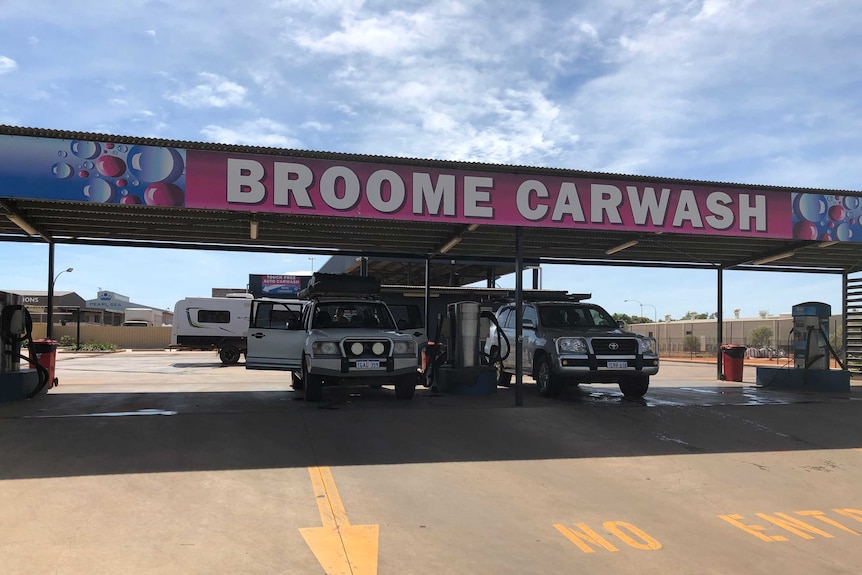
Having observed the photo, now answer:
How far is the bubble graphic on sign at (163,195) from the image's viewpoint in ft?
30.6

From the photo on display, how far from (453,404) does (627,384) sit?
12.3 ft

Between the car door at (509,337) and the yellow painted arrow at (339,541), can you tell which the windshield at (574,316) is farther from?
the yellow painted arrow at (339,541)

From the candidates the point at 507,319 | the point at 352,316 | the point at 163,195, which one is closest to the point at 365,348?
the point at 352,316

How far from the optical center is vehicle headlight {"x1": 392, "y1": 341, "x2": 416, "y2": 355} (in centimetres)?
1081

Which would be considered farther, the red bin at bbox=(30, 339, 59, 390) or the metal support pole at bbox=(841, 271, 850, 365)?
the metal support pole at bbox=(841, 271, 850, 365)

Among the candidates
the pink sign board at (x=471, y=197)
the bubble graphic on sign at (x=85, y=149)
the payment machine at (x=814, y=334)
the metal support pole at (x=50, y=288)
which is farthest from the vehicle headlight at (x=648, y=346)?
the metal support pole at (x=50, y=288)

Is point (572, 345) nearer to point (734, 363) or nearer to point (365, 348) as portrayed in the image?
point (365, 348)

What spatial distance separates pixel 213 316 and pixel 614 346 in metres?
20.4

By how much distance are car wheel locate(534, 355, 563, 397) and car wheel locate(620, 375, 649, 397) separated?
4.45 ft

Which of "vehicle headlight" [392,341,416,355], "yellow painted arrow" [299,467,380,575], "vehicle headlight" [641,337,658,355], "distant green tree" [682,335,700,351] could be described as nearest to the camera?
"yellow painted arrow" [299,467,380,575]

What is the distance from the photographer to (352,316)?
38.8 ft

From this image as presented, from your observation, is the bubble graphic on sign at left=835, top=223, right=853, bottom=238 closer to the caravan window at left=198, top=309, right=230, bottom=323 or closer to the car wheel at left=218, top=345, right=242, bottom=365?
the car wheel at left=218, top=345, right=242, bottom=365

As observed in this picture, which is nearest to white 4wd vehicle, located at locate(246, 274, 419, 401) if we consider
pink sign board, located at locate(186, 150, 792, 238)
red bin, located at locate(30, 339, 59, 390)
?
pink sign board, located at locate(186, 150, 792, 238)

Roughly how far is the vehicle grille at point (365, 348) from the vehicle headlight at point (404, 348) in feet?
0.54
